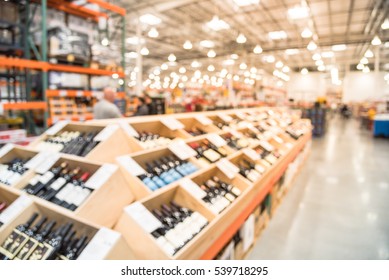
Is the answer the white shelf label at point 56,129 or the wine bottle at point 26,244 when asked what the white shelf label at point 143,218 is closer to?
the wine bottle at point 26,244

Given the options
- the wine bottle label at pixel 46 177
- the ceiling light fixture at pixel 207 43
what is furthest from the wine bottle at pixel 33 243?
the ceiling light fixture at pixel 207 43

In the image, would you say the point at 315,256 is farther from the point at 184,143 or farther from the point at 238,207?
the point at 184,143

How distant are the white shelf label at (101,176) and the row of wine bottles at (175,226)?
1.37ft

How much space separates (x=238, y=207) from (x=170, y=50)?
63.6 ft

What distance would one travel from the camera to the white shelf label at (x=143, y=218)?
1.63 m

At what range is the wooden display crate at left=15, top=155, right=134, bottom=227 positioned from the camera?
65.3 inches

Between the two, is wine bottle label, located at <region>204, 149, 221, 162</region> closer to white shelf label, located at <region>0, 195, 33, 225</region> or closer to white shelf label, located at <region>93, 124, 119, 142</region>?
white shelf label, located at <region>93, 124, 119, 142</region>

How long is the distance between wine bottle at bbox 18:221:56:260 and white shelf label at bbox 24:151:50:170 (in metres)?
0.73

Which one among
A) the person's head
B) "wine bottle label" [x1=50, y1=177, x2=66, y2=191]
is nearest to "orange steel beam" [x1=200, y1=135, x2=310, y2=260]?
"wine bottle label" [x1=50, y1=177, x2=66, y2=191]

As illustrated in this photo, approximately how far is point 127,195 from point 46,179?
0.60 metres

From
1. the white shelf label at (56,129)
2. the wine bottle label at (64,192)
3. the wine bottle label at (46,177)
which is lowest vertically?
the wine bottle label at (64,192)

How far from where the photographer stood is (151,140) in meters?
2.75
